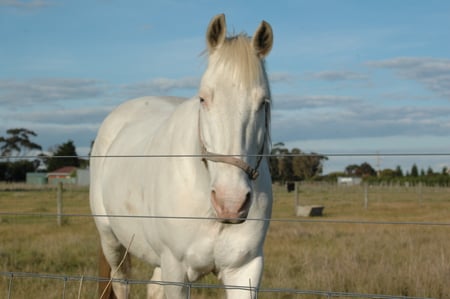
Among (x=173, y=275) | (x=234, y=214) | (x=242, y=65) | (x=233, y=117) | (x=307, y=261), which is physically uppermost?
(x=242, y=65)

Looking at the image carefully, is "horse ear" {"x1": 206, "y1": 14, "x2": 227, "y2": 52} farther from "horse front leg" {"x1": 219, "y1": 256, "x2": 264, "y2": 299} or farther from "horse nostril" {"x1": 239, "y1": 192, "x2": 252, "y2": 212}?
"horse front leg" {"x1": 219, "y1": 256, "x2": 264, "y2": 299}

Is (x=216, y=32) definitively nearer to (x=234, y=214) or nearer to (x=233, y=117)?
(x=233, y=117)

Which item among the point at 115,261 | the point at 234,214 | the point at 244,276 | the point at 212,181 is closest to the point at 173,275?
the point at 244,276

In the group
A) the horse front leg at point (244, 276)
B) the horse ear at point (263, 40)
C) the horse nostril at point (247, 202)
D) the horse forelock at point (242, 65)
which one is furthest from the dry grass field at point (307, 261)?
the horse ear at point (263, 40)

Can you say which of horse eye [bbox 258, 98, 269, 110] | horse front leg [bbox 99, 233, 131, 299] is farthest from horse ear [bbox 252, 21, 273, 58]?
horse front leg [bbox 99, 233, 131, 299]

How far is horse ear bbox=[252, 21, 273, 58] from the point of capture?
3592 mm

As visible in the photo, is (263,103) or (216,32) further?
(216,32)

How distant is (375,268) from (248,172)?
493 cm

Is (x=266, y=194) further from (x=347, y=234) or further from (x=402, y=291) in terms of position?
(x=347, y=234)

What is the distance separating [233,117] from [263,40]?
0.68 m

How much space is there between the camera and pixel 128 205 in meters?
4.75

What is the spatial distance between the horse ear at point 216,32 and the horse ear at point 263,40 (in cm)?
19

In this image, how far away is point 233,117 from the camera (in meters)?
3.21

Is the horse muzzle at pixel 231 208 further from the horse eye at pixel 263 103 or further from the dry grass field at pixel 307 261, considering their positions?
the horse eye at pixel 263 103
